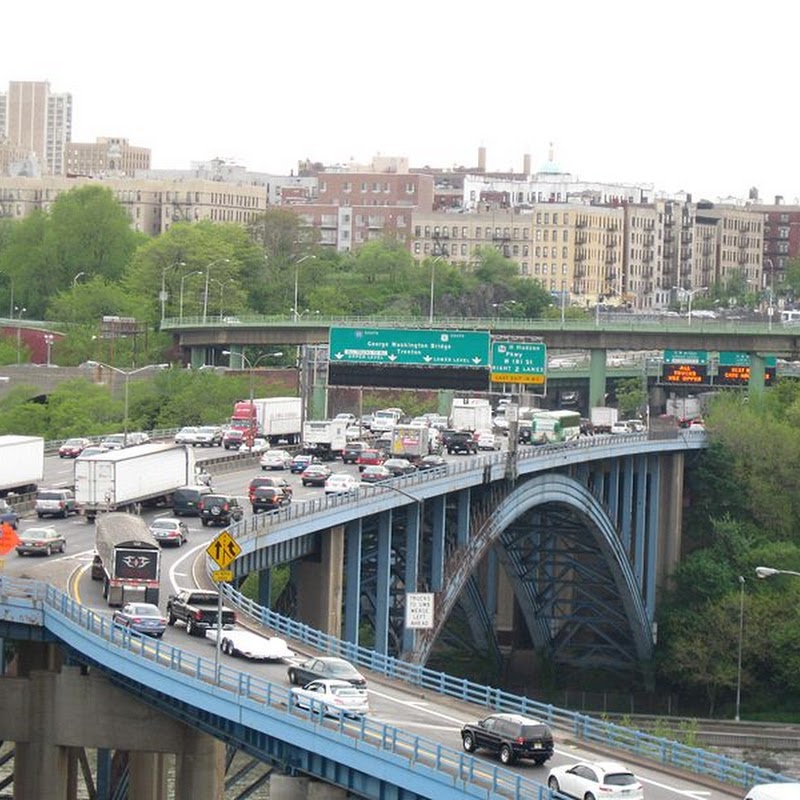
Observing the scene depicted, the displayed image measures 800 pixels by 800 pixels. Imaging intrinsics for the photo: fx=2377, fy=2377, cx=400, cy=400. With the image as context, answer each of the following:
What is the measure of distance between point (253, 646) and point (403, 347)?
6615cm

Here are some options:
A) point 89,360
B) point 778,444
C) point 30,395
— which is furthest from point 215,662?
point 89,360

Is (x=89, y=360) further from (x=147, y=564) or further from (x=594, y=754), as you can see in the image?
(x=594, y=754)

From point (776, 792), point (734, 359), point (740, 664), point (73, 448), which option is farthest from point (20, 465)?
point (734, 359)

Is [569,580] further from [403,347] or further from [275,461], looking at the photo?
[275,461]

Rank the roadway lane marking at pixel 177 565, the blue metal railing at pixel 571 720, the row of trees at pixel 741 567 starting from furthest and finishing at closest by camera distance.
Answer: the row of trees at pixel 741 567 → the roadway lane marking at pixel 177 565 → the blue metal railing at pixel 571 720

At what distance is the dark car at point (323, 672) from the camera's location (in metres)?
47.3

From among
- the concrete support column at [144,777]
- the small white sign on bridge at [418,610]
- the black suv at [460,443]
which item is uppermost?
the black suv at [460,443]

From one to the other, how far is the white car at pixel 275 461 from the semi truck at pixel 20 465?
1765cm

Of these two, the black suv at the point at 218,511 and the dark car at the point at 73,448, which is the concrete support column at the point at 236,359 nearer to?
the dark car at the point at 73,448

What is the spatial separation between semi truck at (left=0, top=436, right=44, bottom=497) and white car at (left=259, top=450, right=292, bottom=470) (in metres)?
17.6

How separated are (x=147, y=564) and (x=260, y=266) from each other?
458ft

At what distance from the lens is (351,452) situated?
10588cm

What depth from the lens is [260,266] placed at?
196250 mm

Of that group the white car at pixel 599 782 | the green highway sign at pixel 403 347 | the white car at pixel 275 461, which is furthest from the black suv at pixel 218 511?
the green highway sign at pixel 403 347
